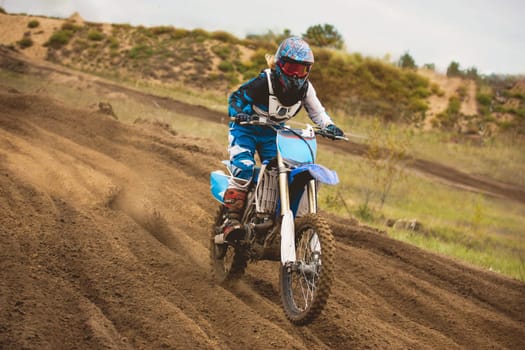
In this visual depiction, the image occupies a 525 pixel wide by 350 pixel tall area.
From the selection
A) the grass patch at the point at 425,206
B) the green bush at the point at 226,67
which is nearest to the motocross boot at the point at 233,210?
the grass patch at the point at 425,206

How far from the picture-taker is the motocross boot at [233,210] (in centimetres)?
554

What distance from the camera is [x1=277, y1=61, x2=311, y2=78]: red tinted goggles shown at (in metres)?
4.94

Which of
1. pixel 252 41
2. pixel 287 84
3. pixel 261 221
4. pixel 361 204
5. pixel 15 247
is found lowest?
pixel 361 204

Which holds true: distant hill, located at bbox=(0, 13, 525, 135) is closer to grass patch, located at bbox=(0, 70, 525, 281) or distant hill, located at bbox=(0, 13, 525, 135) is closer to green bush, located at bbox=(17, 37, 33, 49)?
green bush, located at bbox=(17, 37, 33, 49)

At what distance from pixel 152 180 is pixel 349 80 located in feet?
96.0

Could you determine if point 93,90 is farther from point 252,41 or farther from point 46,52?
A: point 252,41

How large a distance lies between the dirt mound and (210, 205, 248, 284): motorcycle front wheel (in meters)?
0.17

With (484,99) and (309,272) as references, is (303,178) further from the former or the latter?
(484,99)

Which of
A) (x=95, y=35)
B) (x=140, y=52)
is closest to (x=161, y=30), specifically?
(x=140, y=52)

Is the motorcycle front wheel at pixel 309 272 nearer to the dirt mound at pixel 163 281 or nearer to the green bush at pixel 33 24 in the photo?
the dirt mound at pixel 163 281

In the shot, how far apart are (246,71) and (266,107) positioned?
107ft

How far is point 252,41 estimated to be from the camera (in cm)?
4238

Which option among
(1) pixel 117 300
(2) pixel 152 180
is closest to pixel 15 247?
(1) pixel 117 300

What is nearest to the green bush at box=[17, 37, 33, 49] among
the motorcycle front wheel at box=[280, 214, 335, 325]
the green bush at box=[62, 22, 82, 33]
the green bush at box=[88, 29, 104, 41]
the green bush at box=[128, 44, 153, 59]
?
the green bush at box=[62, 22, 82, 33]
